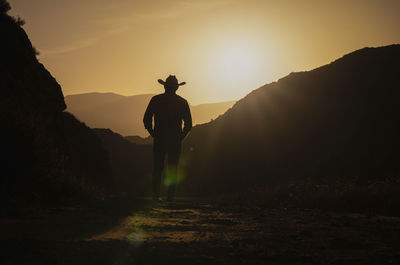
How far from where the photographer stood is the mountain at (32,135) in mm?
6168

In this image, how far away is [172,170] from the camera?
8398 mm

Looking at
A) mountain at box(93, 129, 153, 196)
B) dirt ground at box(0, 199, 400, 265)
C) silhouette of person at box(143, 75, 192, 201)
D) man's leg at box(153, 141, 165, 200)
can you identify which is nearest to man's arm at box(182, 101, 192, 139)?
silhouette of person at box(143, 75, 192, 201)

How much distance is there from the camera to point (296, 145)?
56.3 m

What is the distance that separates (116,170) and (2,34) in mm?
71617

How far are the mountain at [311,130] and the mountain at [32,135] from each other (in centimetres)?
3072

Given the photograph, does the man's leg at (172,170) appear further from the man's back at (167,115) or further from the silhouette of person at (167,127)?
the man's back at (167,115)

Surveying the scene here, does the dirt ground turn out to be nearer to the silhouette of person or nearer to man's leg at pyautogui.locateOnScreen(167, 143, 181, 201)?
man's leg at pyautogui.locateOnScreen(167, 143, 181, 201)

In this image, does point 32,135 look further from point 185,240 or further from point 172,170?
point 185,240

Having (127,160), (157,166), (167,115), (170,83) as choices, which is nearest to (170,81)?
(170,83)

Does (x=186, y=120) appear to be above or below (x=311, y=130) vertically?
below

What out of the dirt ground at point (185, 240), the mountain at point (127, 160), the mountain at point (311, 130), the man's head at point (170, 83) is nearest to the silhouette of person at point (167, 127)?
the man's head at point (170, 83)

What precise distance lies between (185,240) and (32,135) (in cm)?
433

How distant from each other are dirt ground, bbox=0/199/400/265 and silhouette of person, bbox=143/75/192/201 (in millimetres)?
3638

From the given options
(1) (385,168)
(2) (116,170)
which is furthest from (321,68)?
(2) (116,170)
